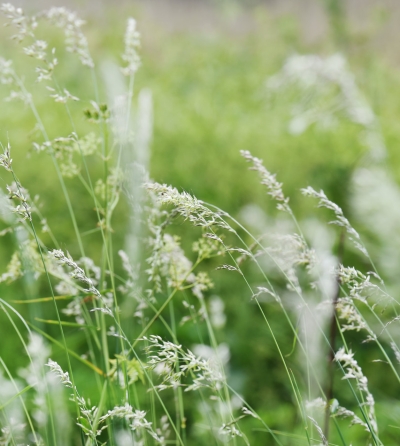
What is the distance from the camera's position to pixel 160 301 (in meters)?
2.24

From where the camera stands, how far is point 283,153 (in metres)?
2.90

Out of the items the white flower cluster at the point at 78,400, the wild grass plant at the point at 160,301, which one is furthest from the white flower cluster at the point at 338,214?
the white flower cluster at the point at 78,400

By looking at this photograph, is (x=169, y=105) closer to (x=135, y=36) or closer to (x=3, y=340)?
(x=3, y=340)

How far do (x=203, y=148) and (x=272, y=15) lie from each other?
14.1 ft

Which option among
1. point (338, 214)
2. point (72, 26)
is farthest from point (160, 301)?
point (338, 214)

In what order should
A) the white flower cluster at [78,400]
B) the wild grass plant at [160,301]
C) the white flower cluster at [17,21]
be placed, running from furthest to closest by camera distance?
the white flower cluster at [17,21] → the wild grass plant at [160,301] → the white flower cluster at [78,400]

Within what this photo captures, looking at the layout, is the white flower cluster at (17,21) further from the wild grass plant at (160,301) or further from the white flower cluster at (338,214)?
the white flower cluster at (338,214)

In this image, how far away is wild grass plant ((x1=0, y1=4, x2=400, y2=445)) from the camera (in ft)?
2.64

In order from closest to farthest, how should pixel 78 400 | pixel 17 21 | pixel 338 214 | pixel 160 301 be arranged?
pixel 78 400, pixel 338 214, pixel 17 21, pixel 160 301

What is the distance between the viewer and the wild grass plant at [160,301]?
0.81m

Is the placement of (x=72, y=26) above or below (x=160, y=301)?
above

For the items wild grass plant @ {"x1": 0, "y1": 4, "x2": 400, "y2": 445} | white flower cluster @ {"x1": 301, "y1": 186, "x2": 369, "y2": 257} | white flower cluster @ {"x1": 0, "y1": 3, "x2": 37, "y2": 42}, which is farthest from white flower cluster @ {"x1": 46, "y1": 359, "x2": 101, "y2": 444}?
white flower cluster @ {"x1": 0, "y1": 3, "x2": 37, "y2": 42}

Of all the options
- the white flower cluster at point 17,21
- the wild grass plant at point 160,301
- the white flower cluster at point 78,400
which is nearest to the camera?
the white flower cluster at point 78,400

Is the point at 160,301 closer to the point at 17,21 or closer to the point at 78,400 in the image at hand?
the point at 17,21
